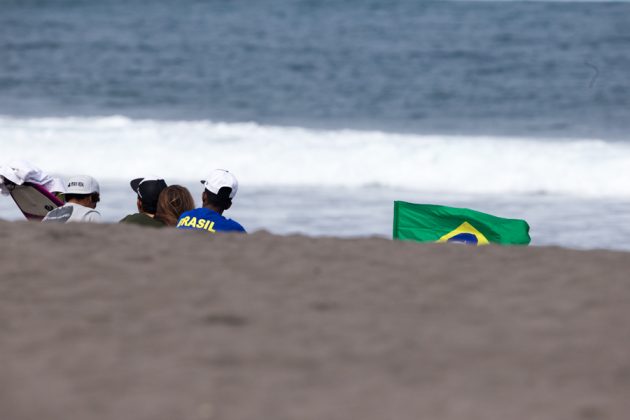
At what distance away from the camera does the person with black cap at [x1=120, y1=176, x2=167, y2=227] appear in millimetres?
6812

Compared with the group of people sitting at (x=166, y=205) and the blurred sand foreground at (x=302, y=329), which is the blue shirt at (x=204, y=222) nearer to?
the group of people sitting at (x=166, y=205)

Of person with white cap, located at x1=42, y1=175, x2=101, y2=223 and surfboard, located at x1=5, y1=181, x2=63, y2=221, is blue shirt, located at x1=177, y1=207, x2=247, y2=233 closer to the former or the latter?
person with white cap, located at x1=42, y1=175, x2=101, y2=223

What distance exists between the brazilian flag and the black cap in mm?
1610

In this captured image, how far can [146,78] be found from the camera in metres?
32.4

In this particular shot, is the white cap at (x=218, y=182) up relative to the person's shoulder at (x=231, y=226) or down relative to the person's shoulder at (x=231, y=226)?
up

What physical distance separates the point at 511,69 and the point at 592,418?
30.6 meters

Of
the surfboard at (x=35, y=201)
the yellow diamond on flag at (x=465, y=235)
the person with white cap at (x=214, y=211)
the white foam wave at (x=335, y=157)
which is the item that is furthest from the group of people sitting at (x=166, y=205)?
the white foam wave at (x=335, y=157)

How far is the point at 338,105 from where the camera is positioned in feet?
92.2

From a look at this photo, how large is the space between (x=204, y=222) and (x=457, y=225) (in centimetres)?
182

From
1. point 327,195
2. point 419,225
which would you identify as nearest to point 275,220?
point 327,195

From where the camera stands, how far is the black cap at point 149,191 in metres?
6.90

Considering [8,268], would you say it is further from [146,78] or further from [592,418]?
[146,78]

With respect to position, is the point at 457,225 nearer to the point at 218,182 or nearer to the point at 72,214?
the point at 218,182

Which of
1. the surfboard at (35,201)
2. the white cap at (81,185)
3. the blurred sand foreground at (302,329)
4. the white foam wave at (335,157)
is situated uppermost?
the white foam wave at (335,157)
